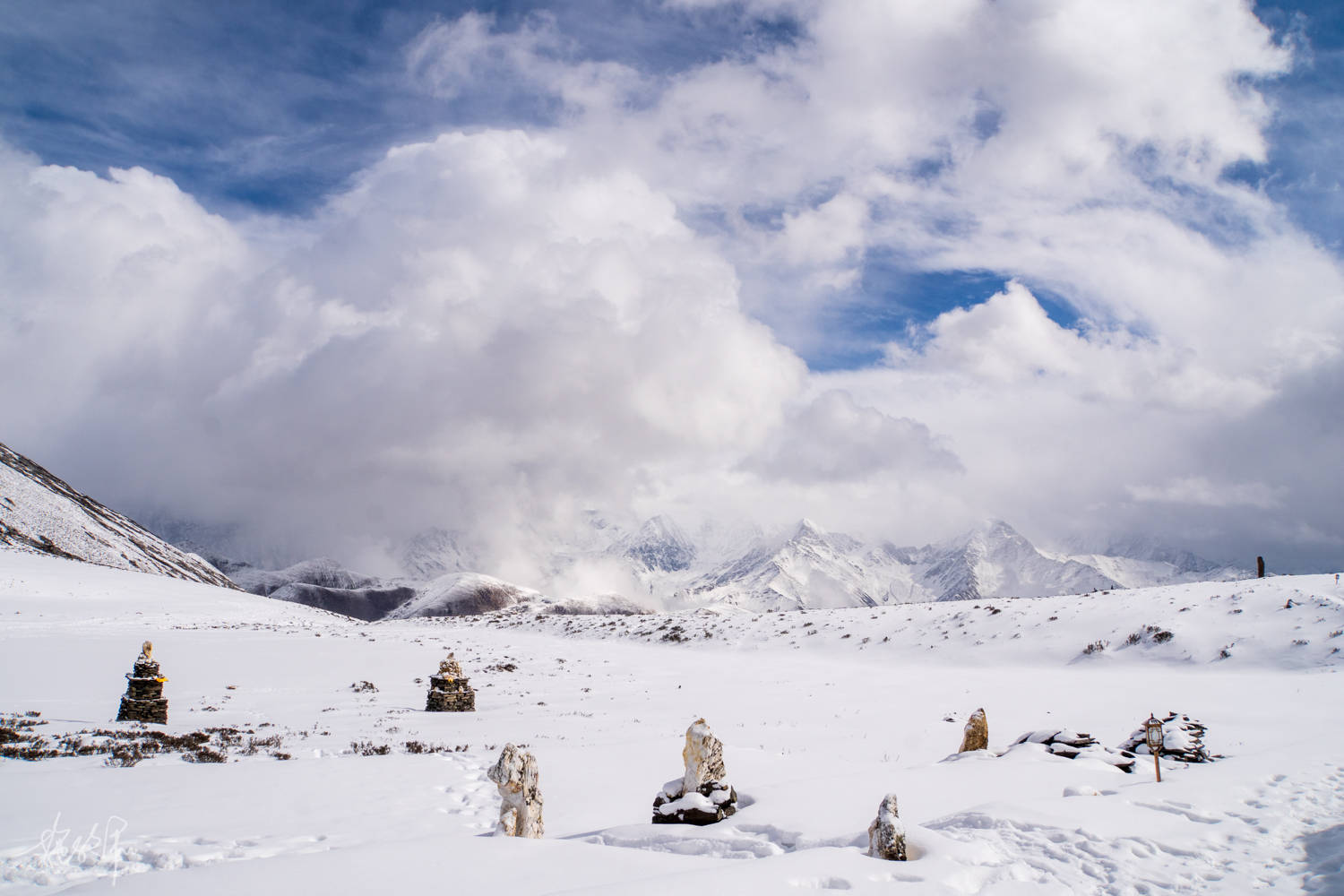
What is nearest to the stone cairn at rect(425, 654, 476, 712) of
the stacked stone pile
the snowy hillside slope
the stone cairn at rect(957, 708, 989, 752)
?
the stone cairn at rect(957, 708, 989, 752)

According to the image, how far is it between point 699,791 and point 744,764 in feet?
13.1

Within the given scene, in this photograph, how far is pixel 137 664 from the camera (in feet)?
59.5

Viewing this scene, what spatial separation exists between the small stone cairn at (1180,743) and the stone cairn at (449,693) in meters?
18.2

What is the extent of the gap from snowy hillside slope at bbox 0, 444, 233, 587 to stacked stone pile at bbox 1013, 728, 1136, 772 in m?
96.4

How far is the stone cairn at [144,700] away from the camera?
17.6 metres

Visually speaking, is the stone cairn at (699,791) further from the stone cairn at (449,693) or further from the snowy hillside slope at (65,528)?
the snowy hillside slope at (65,528)

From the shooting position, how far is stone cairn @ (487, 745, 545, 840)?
28.0ft

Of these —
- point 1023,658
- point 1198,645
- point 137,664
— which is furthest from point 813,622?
point 137,664

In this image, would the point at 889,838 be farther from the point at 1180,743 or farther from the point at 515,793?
the point at 1180,743

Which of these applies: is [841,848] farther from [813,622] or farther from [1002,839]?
[813,622]

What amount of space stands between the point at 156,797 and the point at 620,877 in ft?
26.7

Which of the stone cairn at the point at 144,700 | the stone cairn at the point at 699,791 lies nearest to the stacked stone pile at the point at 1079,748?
the stone cairn at the point at 699,791

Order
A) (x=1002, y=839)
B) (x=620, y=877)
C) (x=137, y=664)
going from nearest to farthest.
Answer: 1. (x=620, y=877)
2. (x=1002, y=839)
3. (x=137, y=664)

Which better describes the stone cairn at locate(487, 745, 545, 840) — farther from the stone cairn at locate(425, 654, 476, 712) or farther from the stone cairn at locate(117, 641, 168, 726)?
the stone cairn at locate(425, 654, 476, 712)
